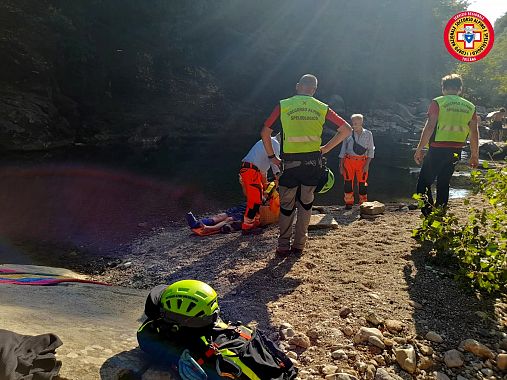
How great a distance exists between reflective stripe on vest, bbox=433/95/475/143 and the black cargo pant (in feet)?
0.73

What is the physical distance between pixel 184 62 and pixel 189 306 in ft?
130

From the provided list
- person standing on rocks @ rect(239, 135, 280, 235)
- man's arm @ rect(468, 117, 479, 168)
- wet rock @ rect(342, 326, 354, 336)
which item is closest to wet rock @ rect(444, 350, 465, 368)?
wet rock @ rect(342, 326, 354, 336)

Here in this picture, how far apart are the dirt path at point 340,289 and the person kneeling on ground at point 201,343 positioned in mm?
528

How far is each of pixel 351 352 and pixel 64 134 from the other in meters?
25.1

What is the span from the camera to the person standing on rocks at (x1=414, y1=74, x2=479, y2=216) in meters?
5.86

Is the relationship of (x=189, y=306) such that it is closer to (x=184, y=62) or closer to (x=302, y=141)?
(x=302, y=141)

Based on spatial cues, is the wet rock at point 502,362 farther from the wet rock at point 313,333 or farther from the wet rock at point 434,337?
the wet rock at point 313,333

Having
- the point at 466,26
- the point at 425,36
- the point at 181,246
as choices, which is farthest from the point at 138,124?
the point at 425,36

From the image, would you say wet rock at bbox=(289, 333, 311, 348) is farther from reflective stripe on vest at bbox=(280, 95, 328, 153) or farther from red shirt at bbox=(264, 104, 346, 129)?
red shirt at bbox=(264, 104, 346, 129)

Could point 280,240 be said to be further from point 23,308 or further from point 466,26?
point 466,26

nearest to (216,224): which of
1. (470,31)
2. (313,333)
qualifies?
(313,333)

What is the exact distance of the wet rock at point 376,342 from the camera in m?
3.52

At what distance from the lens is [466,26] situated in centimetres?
1683

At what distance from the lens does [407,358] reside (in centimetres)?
332
